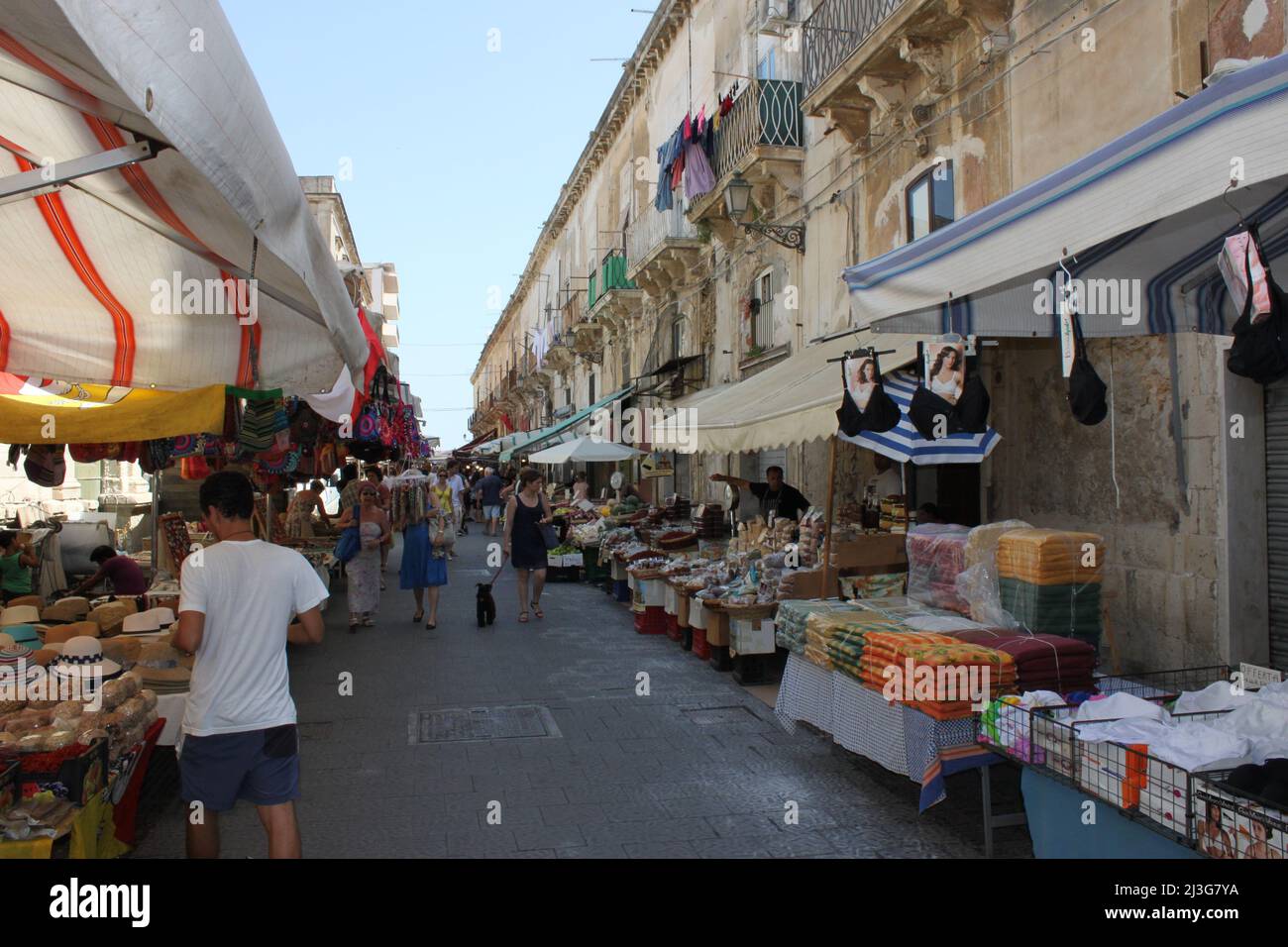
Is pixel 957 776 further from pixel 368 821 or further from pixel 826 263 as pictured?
pixel 826 263

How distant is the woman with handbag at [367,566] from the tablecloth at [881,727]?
601 centimetres

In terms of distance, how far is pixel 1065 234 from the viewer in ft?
12.2

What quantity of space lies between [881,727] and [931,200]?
6.63 m

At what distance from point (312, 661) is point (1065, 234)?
7.83 m

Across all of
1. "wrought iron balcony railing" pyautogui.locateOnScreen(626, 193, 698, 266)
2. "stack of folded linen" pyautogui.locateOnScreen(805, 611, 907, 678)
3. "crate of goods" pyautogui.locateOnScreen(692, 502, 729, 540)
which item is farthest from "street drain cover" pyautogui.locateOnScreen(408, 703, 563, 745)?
"wrought iron balcony railing" pyautogui.locateOnScreen(626, 193, 698, 266)

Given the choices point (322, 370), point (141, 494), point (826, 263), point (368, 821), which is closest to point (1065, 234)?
point (322, 370)

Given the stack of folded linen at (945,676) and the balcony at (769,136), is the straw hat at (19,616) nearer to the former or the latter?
the stack of folded linen at (945,676)

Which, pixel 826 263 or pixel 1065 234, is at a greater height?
pixel 826 263

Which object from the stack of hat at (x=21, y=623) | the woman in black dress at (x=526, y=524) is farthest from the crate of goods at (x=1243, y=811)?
the woman in black dress at (x=526, y=524)

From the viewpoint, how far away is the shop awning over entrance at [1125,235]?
9.53 feet

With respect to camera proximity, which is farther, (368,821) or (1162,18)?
(1162,18)

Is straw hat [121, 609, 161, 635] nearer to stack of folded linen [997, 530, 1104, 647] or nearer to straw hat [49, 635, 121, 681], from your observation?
straw hat [49, 635, 121, 681]

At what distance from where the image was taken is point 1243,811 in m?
3.01

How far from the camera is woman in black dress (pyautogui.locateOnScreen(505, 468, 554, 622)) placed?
11.6 metres
